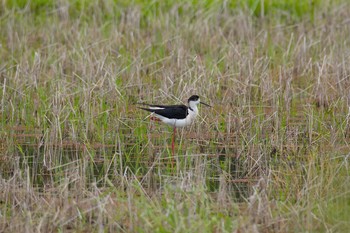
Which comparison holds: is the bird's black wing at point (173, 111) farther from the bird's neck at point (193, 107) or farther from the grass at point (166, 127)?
the grass at point (166, 127)

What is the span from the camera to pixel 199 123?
8.60 meters

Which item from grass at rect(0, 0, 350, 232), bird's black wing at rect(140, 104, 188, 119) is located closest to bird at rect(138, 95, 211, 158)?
bird's black wing at rect(140, 104, 188, 119)

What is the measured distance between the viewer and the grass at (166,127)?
5914mm

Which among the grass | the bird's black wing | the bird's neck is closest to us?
the grass

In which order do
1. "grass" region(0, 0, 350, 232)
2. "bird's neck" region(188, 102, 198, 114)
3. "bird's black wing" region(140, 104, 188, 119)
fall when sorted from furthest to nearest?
"bird's neck" region(188, 102, 198, 114) → "bird's black wing" region(140, 104, 188, 119) → "grass" region(0, 0, 350, 232)

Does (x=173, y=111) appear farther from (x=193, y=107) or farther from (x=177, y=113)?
(x=193, y=107)

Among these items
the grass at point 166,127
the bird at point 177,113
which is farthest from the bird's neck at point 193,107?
the grass at point 166,127

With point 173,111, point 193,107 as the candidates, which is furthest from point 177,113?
point 193,107

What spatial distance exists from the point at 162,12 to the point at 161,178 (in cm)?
709

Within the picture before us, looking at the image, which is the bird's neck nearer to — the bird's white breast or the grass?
the bird's white breast

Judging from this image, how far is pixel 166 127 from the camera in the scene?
8984 mm

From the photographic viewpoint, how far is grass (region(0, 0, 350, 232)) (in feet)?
19.4

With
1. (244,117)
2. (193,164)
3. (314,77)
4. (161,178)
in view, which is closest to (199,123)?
(244,117)

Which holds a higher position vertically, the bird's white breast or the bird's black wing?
the bird's black wing
